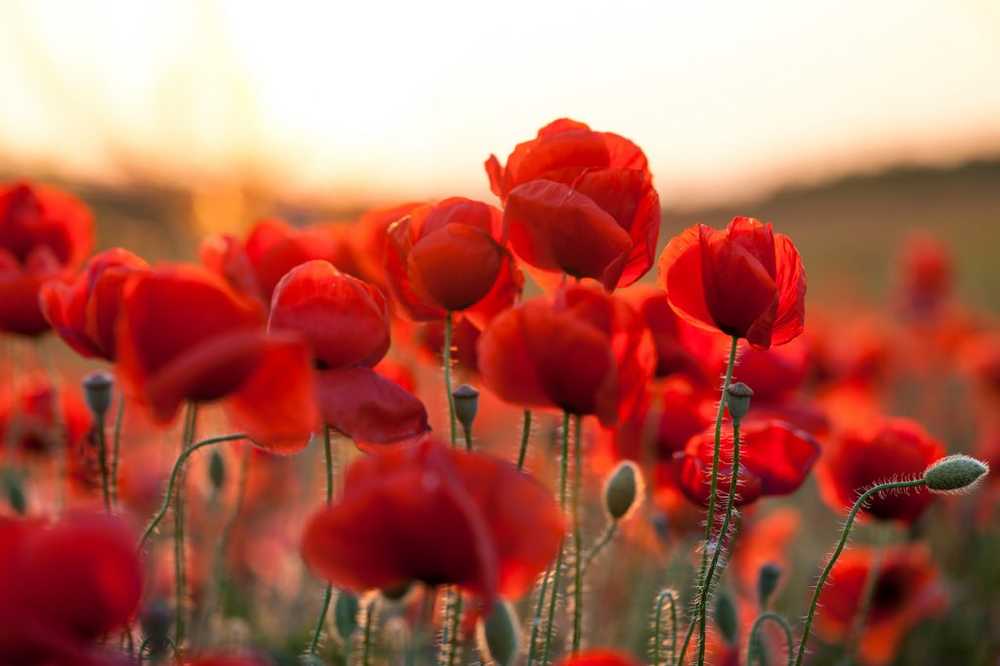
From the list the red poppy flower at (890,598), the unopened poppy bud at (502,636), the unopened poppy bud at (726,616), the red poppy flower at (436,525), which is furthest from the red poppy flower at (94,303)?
the red poppy flower at (890,598)

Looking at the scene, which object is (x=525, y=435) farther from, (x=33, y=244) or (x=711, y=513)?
(x=33, y=244)

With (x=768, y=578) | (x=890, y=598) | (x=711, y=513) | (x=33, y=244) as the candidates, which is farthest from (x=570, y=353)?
(x=890, y=598)

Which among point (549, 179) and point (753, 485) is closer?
point (549, 179)

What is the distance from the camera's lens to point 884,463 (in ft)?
6.11

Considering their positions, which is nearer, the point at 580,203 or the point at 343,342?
the point at 343,342

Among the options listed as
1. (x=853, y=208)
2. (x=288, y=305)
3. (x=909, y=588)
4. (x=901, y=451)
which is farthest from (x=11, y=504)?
(x=853, y=208)

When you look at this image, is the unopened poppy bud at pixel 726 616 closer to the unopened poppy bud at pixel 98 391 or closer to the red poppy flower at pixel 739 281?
the red poppy flower at pixel 739 281

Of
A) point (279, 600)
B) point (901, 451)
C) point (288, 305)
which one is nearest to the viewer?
point (288, 305)

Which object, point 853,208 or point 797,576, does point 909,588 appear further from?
point 853,208

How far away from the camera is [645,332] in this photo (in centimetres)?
132

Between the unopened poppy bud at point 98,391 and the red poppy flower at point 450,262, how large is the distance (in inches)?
16.5

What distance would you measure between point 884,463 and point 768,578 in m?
0.28

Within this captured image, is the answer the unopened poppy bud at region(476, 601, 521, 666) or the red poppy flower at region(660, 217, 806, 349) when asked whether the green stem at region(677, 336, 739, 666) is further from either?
the unopened poppy bud at region(476, 601, 521, 666)

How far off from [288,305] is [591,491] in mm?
3166
